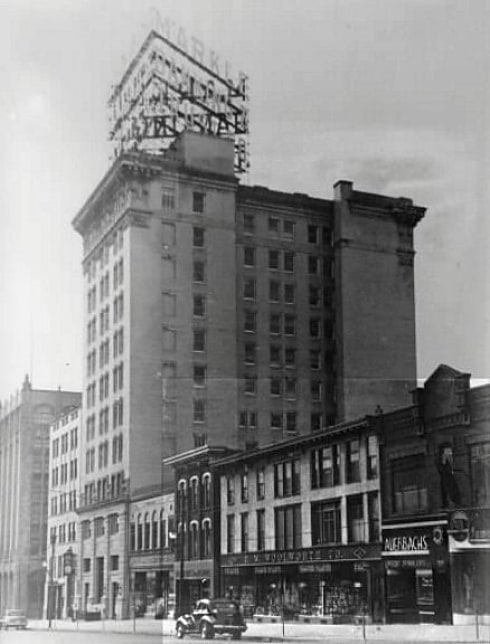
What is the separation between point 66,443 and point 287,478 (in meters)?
1.31

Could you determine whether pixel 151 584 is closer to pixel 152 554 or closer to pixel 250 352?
pixel 152 554

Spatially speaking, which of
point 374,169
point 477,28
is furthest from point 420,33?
point 374,169

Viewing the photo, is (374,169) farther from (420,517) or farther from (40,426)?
(40,426)

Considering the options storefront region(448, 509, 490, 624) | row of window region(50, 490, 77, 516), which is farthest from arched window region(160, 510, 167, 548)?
storefront region(448, 509, 490, 624)

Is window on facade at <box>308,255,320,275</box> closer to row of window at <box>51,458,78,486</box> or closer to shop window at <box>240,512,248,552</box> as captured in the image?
shop window at <box>240,512,248,552</box>

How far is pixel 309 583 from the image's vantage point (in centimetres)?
481

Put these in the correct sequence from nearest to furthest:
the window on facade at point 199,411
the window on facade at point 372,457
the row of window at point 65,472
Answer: the window on facade at point 372,457 < the window on facade at point 199,411 < the row of window at point 65,472

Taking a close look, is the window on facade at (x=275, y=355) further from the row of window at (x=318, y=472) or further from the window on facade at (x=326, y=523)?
the window on facade at (x=326, y=523)

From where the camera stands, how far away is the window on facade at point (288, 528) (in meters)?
4.91

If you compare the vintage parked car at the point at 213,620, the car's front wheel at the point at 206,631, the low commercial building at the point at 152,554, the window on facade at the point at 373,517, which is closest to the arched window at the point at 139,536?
the low commercial building at the point at 152,554

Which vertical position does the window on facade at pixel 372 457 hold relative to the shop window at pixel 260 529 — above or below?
above

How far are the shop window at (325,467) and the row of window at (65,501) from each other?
1.41 meters

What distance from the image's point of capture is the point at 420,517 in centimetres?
465

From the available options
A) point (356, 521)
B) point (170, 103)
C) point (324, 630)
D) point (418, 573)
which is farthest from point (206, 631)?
point (170, 103)
